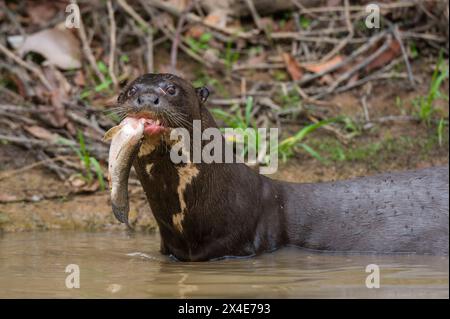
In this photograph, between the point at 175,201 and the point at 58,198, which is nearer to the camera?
the point at 175,201

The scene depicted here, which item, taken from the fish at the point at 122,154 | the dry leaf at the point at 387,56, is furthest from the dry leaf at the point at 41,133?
the dry leaf at the point at 387,56

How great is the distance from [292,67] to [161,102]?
12.6 feet

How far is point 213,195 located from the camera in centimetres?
514

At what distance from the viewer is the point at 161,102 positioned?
4727mm

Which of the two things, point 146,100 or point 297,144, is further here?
point 297,144

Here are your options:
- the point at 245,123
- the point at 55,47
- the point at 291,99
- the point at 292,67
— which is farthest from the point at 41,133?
the point at 292,67

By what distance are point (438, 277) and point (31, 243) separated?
264 cm

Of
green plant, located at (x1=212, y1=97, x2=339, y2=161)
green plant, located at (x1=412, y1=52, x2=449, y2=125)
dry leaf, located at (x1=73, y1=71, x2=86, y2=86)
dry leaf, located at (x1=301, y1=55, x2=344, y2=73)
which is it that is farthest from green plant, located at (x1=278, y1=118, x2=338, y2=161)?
dry leaf, located at (x1=73, y1=71, x2=86, y2=86)

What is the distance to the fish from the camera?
14.8 ft

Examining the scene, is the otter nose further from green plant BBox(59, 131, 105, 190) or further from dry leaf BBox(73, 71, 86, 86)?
dry leaf BBox(73, 71, 86, 86)

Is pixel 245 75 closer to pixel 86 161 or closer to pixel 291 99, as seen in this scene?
pixel 291 99
